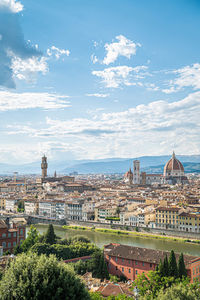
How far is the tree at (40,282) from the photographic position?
32.0 feet

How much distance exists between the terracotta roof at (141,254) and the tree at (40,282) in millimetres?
10624

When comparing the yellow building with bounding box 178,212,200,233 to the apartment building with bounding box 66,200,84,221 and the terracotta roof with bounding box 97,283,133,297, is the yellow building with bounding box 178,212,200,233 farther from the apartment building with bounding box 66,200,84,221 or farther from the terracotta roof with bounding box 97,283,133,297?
the terracotta roof with bounding box 97,283,133,297

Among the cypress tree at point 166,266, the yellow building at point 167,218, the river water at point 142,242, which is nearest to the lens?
the cypress tree at point 166,266

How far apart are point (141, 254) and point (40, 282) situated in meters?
12.3

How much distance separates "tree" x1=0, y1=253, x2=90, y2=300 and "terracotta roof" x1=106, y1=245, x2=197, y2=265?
34.9 ft

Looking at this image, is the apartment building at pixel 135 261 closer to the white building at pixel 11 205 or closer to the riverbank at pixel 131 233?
the riverbank at pixel 131 233

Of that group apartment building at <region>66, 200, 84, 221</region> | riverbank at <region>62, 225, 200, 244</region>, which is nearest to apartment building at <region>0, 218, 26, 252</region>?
riverbank at <region>62, 225, 200, 244</region>

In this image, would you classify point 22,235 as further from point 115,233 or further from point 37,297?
point 37,297

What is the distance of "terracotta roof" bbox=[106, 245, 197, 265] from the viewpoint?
20312mm

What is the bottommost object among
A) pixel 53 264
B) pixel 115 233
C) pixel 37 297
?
pixel 115 233

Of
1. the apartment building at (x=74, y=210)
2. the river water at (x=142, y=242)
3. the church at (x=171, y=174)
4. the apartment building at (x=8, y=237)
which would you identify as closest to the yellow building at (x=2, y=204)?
the apartment building at (x=74, y=210)

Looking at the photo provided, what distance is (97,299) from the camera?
41.5 feet

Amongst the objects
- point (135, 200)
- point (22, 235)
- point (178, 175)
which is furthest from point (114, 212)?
point (178, 175)

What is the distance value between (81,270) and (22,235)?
8089 millimetres
